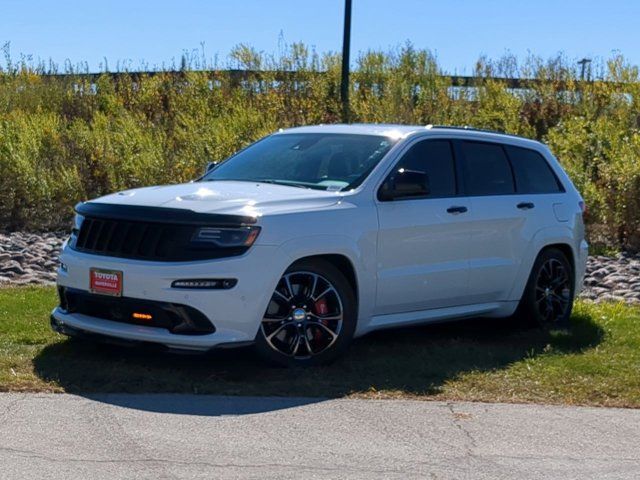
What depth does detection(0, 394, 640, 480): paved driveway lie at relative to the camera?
5715 mm

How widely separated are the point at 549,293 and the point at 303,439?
4.16 meters

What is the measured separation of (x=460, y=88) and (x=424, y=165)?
52.5ft

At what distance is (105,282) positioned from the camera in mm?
Result: 7555

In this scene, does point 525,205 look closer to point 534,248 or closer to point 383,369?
point 534,248

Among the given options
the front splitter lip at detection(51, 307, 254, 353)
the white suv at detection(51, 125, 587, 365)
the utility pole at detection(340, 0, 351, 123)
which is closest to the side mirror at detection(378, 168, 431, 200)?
the white suv at detection(51, 125, 587, 365)

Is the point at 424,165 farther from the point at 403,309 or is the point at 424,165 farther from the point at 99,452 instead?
the point at 99,452

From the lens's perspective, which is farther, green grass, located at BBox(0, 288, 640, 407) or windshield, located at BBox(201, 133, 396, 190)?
windshield, located at BBox(201, 133, 396, 190)

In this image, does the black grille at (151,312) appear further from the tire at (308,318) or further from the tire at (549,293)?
the tire at (549,293)

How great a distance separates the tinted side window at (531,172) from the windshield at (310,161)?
154cm

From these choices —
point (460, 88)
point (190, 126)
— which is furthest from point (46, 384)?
point (460, 88)

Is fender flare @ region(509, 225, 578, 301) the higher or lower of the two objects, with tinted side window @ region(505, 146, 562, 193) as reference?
lower

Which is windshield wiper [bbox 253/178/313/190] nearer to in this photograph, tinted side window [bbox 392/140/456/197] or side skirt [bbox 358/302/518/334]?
tinted side window [bbox 392/140/456/197]

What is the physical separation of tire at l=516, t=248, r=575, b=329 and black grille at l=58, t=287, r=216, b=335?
3.38m

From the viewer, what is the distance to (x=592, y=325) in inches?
389
